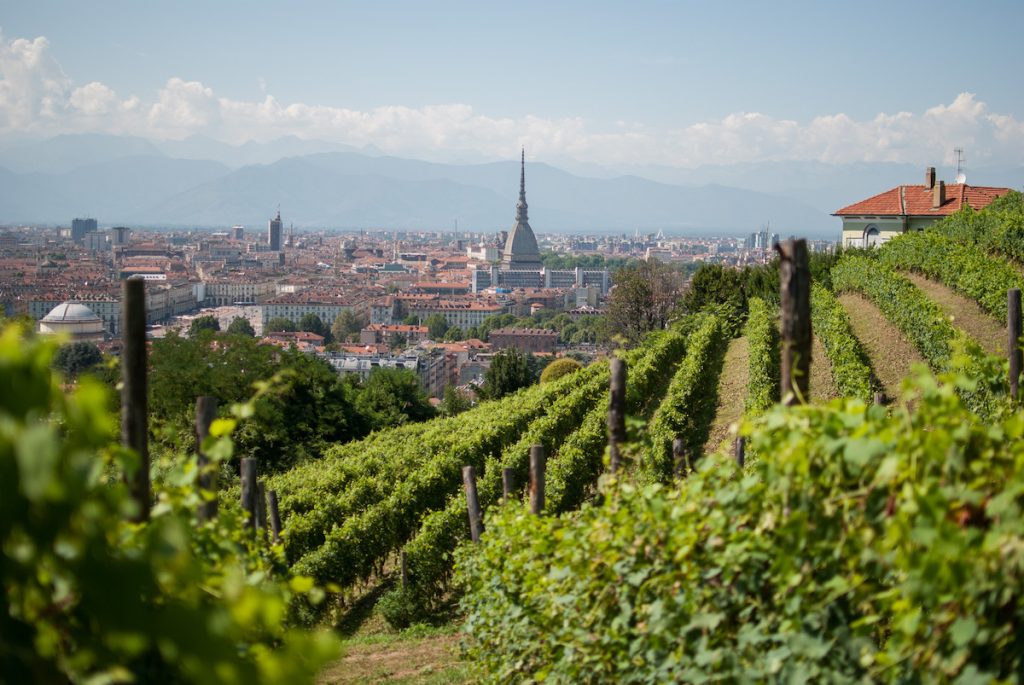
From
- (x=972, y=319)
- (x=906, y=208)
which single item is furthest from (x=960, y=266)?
(x=906, y=208)

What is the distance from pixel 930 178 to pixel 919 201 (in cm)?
111

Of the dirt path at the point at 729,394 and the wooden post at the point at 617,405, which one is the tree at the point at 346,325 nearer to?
the dirt path at the point at 729,394

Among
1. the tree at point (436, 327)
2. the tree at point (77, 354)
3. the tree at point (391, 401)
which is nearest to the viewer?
the tree at point (77, 354)

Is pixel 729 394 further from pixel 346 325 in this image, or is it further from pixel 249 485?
pixel 346 325

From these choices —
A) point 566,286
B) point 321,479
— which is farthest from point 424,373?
point 566,286

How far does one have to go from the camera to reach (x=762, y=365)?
1559cm

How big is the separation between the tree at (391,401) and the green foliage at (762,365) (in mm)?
10523

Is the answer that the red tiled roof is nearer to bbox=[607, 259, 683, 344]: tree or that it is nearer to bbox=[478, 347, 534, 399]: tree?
bbox=[607, 259, 683, 344]: tree

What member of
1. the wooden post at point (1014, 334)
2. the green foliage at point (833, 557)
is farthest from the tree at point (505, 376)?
the green foliage at point (833, 557)

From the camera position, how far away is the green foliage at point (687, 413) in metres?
12.1

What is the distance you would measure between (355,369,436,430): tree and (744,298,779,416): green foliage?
34.5ft

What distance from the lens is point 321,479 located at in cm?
1443

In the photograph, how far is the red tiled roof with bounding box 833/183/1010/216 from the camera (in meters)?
35.1

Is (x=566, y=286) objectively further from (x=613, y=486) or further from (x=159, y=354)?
(x=613, y=486)
